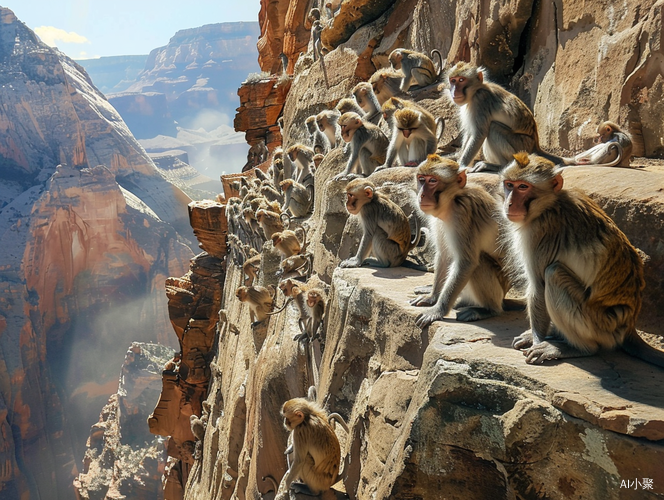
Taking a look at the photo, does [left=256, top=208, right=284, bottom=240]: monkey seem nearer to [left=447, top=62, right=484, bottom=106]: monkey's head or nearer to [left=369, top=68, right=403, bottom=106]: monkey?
[left=369, top=68, right=403, bottom=106]: monkey

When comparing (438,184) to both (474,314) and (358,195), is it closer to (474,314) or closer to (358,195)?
(474,314)

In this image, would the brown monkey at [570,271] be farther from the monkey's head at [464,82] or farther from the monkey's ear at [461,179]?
the monkey's head at [464,82]

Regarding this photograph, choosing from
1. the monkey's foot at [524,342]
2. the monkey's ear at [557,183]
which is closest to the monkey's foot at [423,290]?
the monkey's foot at [524,342]

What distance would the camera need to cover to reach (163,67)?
11062 centimetres

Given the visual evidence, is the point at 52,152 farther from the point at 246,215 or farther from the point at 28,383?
the point at 246,215

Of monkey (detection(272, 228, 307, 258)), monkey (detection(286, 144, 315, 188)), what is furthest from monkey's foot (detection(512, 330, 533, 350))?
monkey (detection(286, 144, 315, 188))

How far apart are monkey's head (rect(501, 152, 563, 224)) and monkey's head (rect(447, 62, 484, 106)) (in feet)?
8.48

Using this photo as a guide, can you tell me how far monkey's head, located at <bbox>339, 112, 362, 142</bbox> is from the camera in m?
7.49

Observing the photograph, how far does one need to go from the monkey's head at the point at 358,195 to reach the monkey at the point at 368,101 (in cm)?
406

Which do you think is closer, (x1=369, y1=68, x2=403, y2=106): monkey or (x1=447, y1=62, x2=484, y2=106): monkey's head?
(x1=447, y1=62, x2=484, y2=106): monkey's head

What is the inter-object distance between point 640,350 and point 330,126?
→ 8319mm

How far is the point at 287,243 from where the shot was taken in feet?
30.8

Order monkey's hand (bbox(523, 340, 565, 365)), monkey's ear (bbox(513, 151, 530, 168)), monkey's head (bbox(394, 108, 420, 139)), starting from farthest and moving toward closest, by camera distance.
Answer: monkey's head (bbox(394, 108, 420, 139)), monkey's ear (bbox(513, 151, 530, 168)), monkey's hand (bbox(523, 340, 565, 365))

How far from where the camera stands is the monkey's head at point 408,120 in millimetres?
6371
